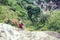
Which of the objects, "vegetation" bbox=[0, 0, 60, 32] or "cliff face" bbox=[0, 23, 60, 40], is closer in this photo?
"cliff face" bbox=[0, 23, 60, 40]

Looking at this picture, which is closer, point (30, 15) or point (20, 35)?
point (20, 35)

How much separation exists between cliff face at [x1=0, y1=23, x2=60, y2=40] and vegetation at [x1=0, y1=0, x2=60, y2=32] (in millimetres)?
2202

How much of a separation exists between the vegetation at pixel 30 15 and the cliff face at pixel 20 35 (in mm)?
2202

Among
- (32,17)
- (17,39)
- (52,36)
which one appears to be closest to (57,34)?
(52,36)

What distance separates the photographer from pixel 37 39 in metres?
14.0

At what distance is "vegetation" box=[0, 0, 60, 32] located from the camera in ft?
59.0

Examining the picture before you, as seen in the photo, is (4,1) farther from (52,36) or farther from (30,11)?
(52,36)

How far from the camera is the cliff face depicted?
1279cm

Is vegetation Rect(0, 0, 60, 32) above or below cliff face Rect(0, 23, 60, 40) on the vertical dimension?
below

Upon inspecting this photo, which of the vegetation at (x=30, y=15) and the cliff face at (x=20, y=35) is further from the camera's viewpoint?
the vegetation at (x=30, y=15)

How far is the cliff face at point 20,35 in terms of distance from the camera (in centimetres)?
1279

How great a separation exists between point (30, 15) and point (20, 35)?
16.5 m

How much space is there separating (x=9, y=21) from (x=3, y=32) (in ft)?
15.3

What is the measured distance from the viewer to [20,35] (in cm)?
1395
